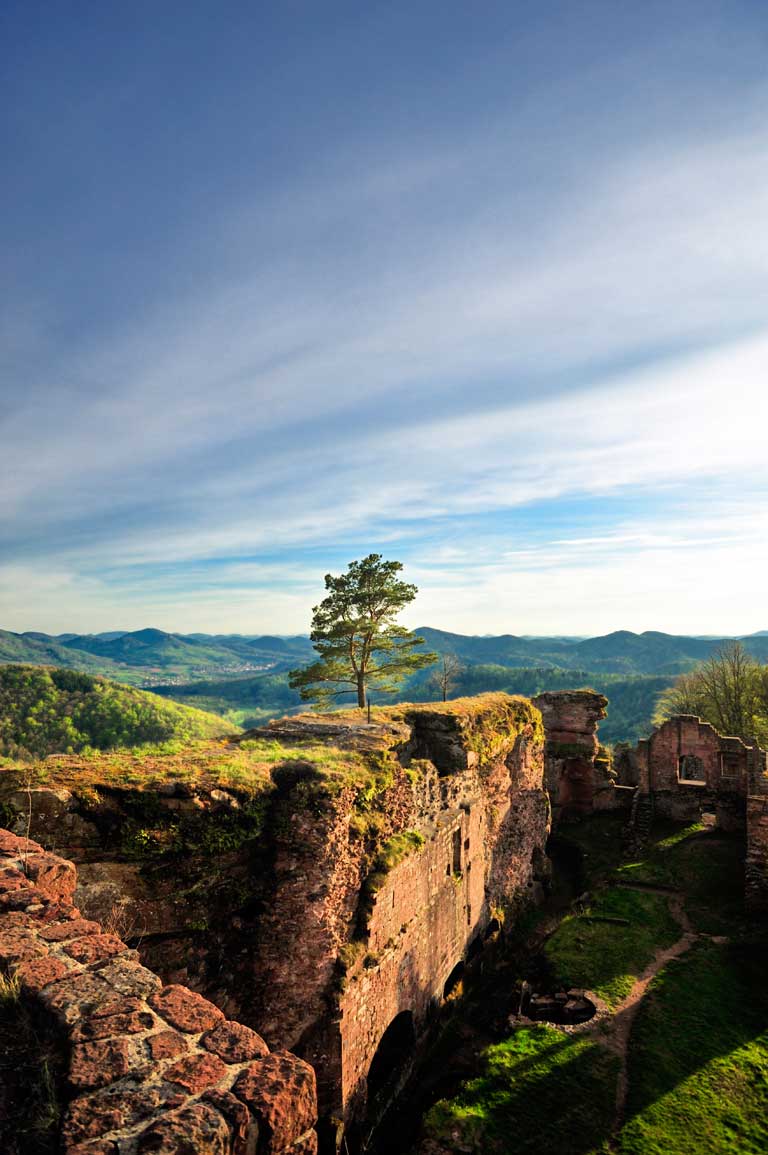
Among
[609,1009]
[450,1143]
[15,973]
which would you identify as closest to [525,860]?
[609,1009]

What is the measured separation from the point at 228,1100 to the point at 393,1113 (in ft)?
37.1

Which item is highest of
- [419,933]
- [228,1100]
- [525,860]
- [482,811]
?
[228,1100]

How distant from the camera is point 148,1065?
396 cm

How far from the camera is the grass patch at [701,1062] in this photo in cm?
1079

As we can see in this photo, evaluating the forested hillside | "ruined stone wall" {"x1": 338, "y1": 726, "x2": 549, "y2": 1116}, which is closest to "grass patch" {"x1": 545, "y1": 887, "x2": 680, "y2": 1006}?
"ruined stone wall" {"x1": 338, "y1": 726, "x2": 549, "y2": 1116}

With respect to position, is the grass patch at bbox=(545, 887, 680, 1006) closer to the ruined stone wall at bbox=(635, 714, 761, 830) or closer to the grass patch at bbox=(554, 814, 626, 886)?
the grass patch at bbox=(554, 814, 626, 886)

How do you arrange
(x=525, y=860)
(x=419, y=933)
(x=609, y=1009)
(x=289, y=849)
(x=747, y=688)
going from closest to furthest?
(x=289, y=849) → (x=419, y=933) → (x=609, y=1009) → (x=525, y=860) → (x=747, y=688)

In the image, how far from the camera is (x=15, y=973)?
15.6ft

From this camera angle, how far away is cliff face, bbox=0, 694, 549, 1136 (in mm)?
8906

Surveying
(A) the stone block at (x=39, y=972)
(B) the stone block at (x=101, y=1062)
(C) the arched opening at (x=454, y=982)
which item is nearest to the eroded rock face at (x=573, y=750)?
(C) the arched opening at (x=454, y=982)

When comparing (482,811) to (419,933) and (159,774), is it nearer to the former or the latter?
(419,933)

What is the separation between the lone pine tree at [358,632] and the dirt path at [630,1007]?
1464 cm

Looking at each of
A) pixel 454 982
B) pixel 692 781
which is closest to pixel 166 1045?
pixel 454 982

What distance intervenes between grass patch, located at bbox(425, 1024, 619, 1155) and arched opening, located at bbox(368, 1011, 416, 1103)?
1104 millimetres
